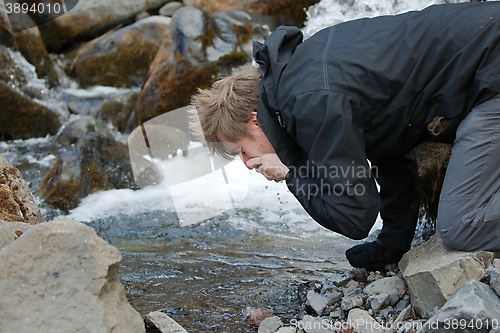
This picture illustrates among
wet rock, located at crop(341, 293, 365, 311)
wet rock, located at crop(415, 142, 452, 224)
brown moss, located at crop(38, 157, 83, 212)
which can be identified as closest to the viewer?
wet rock, located at crop(341, 293, 365, 311)

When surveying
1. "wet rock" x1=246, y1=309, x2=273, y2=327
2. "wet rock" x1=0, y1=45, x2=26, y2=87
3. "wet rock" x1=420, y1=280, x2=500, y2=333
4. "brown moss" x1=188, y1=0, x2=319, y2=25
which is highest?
"wet rock" x1=420, y1=280, x2=500, y2=333

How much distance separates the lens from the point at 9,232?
2.73 meters

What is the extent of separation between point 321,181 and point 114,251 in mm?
894

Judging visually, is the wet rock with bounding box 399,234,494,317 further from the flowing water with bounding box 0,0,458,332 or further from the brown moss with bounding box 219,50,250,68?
the brown moss with bounding box 219,50,250,68

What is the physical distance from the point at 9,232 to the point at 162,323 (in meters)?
0.81

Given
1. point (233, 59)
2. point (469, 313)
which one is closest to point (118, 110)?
point (233, 59)

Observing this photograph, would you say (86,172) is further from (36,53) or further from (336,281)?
(36,53)

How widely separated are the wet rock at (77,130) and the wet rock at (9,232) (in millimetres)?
5123

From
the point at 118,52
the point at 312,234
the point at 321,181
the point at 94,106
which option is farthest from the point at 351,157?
the point at 118,52

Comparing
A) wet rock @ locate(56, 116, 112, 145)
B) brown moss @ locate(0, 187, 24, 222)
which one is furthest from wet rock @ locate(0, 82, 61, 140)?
brown moss @ locate(0, 187, 24, 222)

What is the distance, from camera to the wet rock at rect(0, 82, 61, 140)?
8125 mm

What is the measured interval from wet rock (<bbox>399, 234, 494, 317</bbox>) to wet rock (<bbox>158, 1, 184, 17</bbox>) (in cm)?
895

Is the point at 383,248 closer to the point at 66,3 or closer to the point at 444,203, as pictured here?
the point at 444,203

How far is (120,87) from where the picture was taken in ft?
31.0
